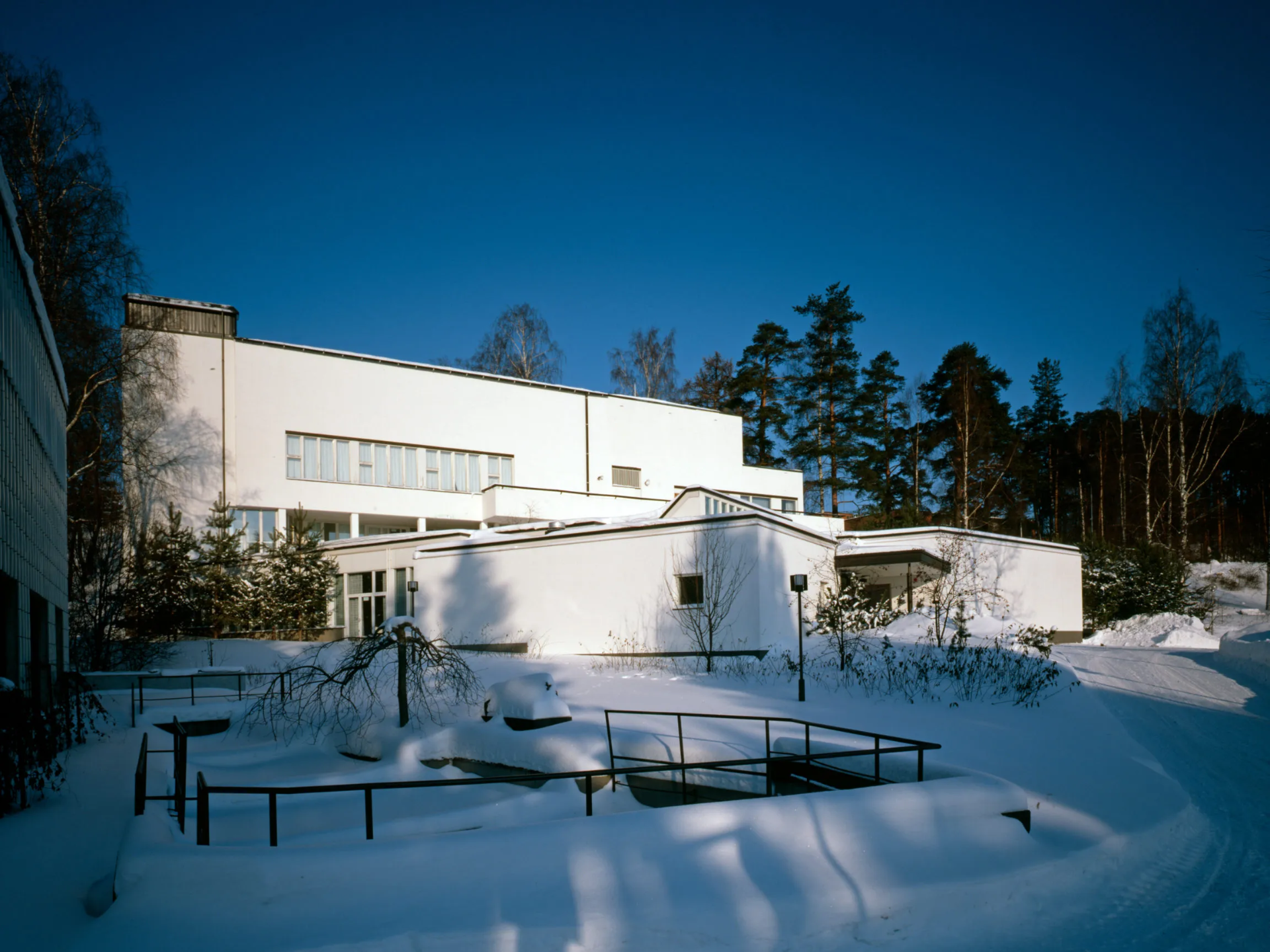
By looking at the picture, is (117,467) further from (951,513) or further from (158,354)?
(951,513)

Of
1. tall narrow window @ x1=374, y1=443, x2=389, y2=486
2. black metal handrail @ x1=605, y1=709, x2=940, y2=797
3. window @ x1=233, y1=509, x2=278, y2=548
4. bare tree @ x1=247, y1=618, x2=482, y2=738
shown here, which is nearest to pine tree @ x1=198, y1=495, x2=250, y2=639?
window @ x1=233, y1=509, x2=278, y2=548

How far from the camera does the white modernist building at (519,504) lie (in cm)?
2558

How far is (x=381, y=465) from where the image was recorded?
132 feet

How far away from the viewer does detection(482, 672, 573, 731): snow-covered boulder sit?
1365 centimetres

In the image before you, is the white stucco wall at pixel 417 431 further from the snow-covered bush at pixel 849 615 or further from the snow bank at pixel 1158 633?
the snow bank at pixel 1158 633

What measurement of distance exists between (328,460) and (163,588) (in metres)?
9.36

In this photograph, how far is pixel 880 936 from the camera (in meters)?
5.99

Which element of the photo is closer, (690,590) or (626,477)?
(690,590)

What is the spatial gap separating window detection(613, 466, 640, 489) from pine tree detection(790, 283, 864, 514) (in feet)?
40.7

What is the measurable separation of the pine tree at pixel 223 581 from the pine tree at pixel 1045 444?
44.3 m

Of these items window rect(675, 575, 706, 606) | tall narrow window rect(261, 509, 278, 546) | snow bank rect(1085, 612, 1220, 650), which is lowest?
snow bank rect(1085, 612, 1220, 650)

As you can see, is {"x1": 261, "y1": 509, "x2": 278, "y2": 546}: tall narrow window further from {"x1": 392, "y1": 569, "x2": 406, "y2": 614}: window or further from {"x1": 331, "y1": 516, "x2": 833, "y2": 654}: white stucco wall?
{"x1": 331, "y1": 516, "x2": 833, "y2": 654}: white stucco wall

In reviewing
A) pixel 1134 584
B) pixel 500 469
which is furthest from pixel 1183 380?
pixel 500 469

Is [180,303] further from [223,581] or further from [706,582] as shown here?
[706,582]
